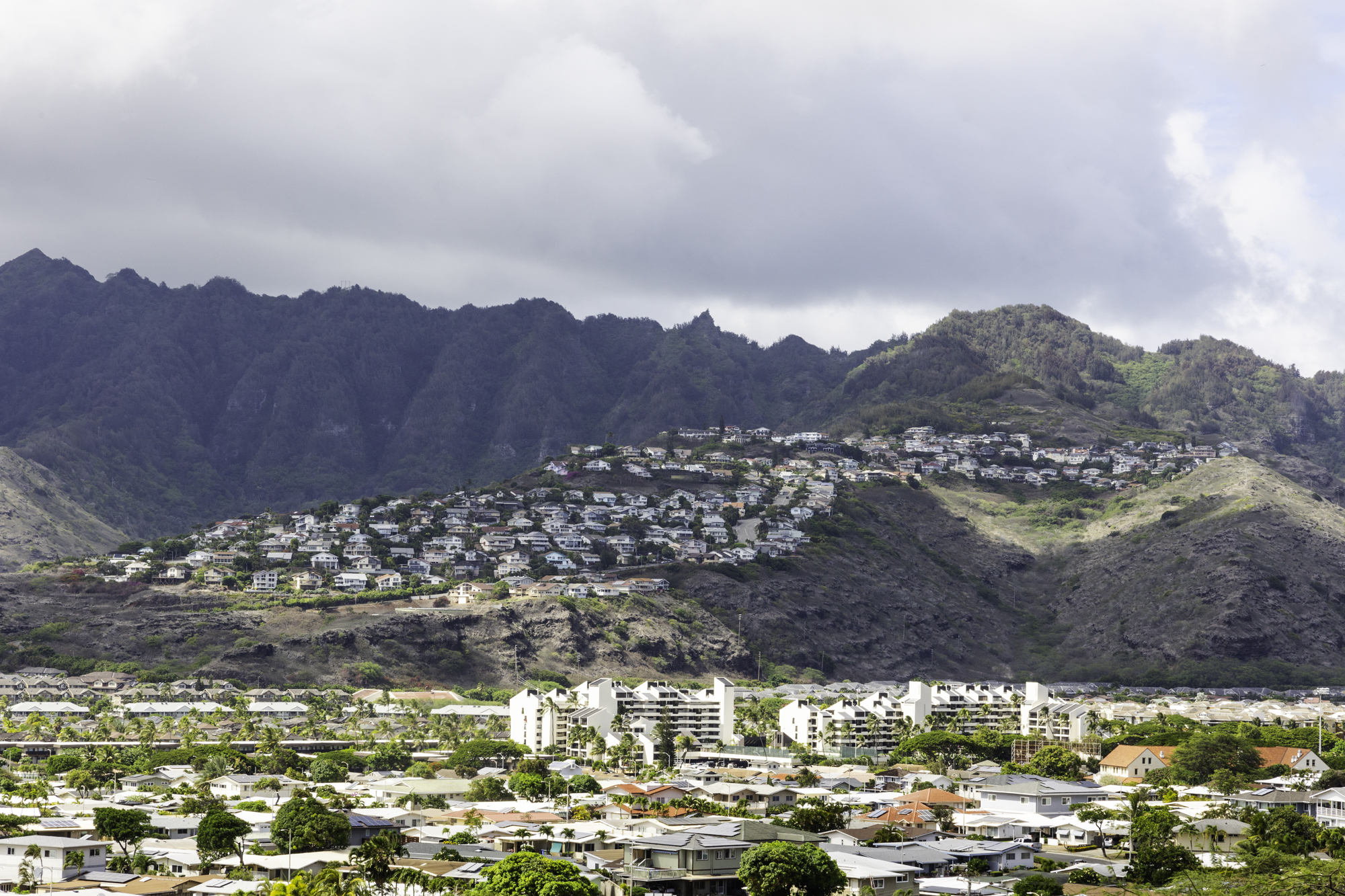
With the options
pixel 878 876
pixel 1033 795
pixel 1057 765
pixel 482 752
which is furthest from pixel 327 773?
pixel 1057 765

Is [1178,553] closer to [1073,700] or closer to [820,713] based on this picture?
[1073,700]

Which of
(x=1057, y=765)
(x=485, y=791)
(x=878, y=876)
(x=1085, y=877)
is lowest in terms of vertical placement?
(x=485, y=791)

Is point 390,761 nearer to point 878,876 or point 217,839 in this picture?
point 217,839

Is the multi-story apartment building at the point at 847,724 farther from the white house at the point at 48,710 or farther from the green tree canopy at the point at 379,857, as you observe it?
the green tree canopy at the point at 379,857

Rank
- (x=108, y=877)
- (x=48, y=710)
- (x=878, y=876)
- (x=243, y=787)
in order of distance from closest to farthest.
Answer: (x=878, y=876)
(x=108, y=877)
(x=243, y=787)
(x=48, y=710)

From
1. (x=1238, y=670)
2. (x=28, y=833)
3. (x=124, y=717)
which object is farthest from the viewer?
(x=1238, y=670)

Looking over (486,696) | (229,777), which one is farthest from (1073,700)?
(229,777)
